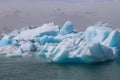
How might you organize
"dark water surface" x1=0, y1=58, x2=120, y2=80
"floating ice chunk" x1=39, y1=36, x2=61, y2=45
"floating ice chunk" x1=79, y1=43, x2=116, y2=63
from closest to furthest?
"dark water surface" x1=0, y1=58, x2=120, y2=80, "floating ice chunk" x1=79, y1=43, x2=116, y2=63, "floating ice chunk" x1=39, y1=36, x2=61, y2=45

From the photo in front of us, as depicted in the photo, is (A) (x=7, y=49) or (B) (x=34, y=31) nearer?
(A) (x=7, y=49)

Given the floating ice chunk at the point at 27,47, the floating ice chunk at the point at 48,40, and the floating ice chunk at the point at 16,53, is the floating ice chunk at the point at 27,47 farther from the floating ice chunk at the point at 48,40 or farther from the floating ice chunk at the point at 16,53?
the floating ice chunk at the point at 48,40

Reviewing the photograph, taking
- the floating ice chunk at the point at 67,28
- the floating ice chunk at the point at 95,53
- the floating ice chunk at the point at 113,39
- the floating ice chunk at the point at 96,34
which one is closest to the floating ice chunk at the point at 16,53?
the floating ice chunk at the point at 67,28

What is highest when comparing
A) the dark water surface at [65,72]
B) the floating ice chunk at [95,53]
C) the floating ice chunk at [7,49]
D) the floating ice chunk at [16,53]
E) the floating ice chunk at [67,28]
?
the floating ice chunk at [67,28]

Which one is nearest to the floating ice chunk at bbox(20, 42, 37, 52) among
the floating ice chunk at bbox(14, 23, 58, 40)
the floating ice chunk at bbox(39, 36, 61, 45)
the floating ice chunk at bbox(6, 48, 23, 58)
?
the floating ice chunk at bbox(6, 48, 23, 58)

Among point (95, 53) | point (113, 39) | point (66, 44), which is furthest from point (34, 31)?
point (95, 53)

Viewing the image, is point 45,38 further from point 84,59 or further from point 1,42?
point 84,59

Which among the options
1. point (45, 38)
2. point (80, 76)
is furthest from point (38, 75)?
point (45, 38)

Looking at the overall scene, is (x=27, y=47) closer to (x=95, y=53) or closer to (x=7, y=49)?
(x=7, y=49)

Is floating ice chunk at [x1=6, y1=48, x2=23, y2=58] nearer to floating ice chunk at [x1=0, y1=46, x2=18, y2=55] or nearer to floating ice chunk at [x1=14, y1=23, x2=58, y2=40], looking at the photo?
floating ice chunk at [x1=0, y1=46, x2=18, y2=55]
